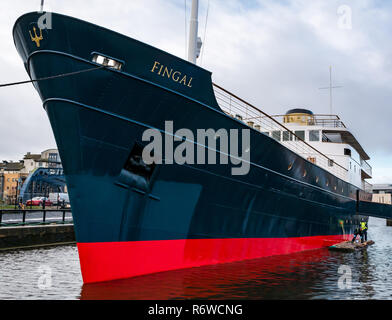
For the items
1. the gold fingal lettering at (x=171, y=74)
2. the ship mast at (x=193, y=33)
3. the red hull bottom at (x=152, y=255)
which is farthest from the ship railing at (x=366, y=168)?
the gold fingal lettering at (x=171, y=74)

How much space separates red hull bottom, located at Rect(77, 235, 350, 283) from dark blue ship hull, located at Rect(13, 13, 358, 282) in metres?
0.02

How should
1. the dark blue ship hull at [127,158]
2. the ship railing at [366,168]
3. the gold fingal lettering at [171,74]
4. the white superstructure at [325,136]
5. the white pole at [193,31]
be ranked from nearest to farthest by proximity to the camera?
the dark blue ship hull at [127,158] → the gold fingal lettering at [171,74] → the white pole at [193,31] → the white superstructure at [325,136] → the ship railing at [366,168]

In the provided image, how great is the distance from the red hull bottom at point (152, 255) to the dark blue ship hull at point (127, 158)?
0.02 meters

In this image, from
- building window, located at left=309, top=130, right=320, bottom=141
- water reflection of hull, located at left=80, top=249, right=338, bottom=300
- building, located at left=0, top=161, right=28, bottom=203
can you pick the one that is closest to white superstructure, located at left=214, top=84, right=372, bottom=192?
building window, located at left=309, top=130, right=320, bottom=141

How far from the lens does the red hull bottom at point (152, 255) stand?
780cm

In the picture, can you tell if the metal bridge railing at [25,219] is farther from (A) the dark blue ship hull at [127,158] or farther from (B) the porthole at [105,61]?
(B) the porthole at [105,61]

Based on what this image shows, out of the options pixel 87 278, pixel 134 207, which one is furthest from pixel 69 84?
pixel 87 278

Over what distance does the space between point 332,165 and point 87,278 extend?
527 inches

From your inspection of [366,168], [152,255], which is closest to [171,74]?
[152,255]

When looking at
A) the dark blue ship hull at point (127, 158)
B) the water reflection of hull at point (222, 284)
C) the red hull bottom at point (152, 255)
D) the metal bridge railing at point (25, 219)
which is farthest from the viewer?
the metal bridge railing at point (25, 219)

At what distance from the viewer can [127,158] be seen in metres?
8.00

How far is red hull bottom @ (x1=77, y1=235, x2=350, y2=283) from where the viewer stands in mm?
7805

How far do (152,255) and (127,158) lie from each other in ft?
7.42
